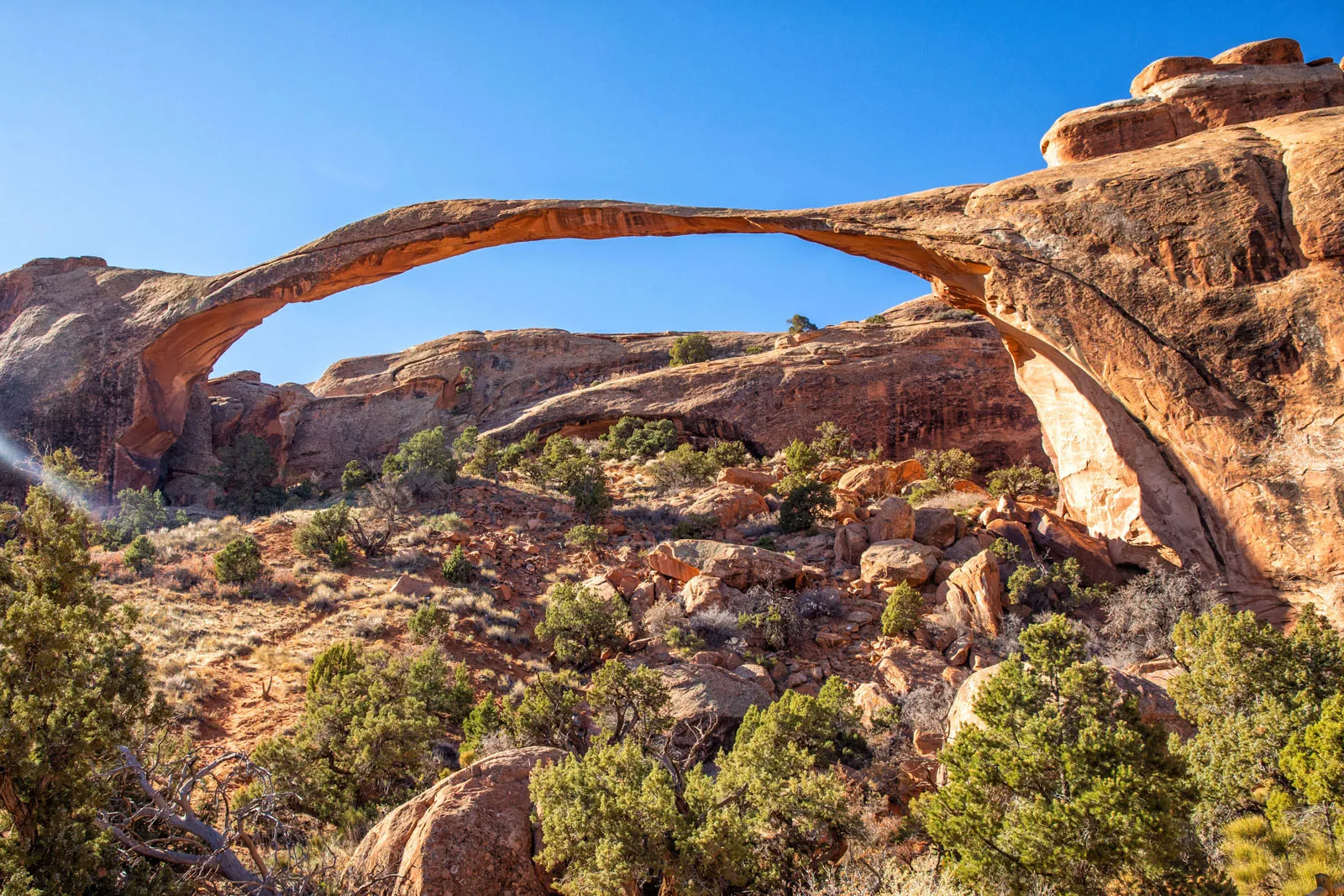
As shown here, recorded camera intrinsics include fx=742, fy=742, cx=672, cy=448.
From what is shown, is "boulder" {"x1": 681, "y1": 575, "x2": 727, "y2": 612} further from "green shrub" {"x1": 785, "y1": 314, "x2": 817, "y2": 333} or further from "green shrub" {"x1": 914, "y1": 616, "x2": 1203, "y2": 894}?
"green shrub" {"x1": 785, "y1": 314, "x2": 817, "y2": 333}

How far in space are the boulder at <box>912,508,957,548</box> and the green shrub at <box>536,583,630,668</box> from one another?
5831mm

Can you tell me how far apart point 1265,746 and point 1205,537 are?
4.66 m

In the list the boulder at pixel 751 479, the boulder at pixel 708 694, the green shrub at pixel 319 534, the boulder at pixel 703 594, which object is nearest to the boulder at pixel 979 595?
Result: the boulder at pixel 703 594

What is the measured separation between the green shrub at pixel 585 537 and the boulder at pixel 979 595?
23.1ft

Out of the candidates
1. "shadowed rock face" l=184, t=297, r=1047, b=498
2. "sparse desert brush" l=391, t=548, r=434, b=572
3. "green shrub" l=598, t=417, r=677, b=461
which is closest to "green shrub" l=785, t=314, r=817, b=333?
"shadowed rock face" l=184, t=297, r=1047, b=498

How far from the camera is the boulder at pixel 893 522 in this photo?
1373cm

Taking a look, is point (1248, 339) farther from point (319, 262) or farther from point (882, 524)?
point (319, 262)

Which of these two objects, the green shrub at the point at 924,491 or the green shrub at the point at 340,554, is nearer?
the green shrub at the point at 340,554

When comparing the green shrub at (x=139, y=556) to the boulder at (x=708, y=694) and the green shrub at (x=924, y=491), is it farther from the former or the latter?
the green shrub at (x=924, y=491)

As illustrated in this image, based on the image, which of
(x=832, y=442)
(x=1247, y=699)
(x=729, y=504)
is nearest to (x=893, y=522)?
(x=729, y=504)

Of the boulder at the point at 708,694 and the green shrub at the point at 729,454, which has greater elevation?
the green shrub at the point at 729,454

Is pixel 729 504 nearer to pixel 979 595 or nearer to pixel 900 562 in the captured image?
pixel 900 562

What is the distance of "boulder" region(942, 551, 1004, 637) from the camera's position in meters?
11.0

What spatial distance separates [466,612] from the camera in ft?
41.7
